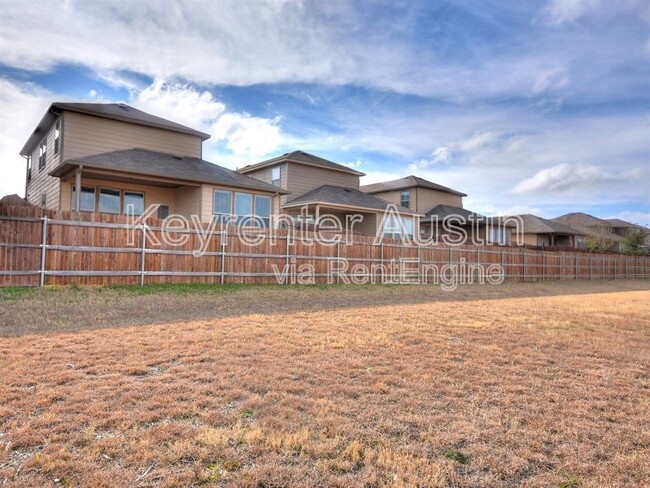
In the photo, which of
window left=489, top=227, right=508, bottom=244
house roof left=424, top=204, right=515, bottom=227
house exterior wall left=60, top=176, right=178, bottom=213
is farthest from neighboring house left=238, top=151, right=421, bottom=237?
window left=489, top=227, right=508, bottom=244

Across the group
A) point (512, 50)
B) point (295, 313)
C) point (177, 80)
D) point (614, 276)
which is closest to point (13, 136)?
point (177, 80)

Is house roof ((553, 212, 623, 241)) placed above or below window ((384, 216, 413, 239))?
above

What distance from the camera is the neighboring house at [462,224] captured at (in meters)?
30.7

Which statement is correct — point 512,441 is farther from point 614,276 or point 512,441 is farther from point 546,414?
point 614,276

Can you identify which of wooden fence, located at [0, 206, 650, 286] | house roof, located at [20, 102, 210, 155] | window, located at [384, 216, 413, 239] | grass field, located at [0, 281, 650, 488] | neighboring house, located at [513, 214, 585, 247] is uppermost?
house roof, located at [20, 102, 210, 155]

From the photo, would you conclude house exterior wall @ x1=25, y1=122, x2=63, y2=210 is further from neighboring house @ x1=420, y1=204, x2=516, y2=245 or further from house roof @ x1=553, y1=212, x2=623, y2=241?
house roof @ x1=553, y1=212, x2=623, y2=241

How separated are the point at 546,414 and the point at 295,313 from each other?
563 centimetres

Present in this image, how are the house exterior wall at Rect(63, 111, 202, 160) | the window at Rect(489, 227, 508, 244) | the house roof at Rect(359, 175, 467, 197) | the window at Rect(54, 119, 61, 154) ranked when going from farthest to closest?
the window at Rect(489, 227, 508, 244), the house roof at Rect(359, 175, 467, 197), the window at Rect(54, 119, 61, 154), the house exterior wall at Rect(63, 111, 202, 160)

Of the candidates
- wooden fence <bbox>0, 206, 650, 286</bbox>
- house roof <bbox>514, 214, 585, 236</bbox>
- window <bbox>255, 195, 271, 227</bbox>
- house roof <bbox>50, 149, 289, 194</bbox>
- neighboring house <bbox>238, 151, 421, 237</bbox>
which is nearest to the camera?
wooden fence <bbox>0, 206, 650, 286</bbox>

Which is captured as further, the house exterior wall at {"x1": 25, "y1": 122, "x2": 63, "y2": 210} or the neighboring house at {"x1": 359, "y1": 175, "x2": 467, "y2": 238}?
the neighboring house at {"x1": 359, "y1": 175, "x2": 467, "y2": 238}

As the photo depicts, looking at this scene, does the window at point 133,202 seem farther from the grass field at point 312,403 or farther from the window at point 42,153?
the grass field at point 312,403

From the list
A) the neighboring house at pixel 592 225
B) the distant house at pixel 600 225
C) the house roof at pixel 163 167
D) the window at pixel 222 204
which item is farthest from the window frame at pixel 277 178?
the distant house at pixel 600 225

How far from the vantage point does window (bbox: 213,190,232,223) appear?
56.4ft

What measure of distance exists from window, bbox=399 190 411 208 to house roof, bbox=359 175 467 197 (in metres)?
0.41
